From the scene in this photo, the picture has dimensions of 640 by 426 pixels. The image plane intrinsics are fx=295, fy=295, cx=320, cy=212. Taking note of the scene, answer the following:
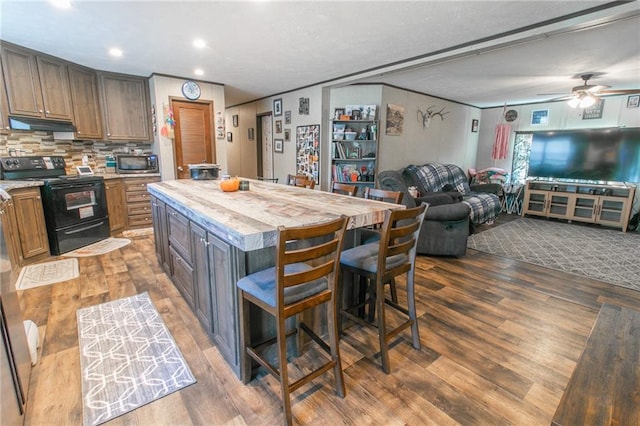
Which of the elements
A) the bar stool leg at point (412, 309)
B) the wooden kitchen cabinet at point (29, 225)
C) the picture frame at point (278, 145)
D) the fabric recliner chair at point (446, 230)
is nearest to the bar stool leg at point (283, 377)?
the bar stool leg at point (412, 309)

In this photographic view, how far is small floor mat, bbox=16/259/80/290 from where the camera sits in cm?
290

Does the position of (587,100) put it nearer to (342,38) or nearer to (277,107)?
(342,38)

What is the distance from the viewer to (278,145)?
20.6 ft

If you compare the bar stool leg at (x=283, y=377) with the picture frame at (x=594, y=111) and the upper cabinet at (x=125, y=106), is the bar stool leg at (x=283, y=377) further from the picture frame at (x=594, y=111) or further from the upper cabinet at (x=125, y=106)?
the picture frame at (x=594, y=111)

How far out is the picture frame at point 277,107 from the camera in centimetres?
607

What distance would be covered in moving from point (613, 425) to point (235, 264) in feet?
5.02

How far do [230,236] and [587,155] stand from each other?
704 cm

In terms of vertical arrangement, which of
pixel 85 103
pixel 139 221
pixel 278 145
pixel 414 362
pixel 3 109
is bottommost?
pixel 414 362

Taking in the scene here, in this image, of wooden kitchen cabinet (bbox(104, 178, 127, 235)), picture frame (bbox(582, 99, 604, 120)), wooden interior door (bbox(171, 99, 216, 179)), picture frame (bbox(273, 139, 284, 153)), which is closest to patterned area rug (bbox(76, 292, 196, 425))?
wooden kitchen cabinet (bbox(104, 178, 127, 235))

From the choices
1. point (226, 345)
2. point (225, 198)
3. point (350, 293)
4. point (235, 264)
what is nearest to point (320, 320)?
point (350, 293)

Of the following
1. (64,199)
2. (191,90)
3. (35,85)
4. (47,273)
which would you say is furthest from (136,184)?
(47,273)

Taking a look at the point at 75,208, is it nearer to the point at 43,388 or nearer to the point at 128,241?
the point at 128,241

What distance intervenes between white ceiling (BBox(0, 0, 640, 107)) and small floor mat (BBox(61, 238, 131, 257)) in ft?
8.05

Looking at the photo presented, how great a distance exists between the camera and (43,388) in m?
1.63
